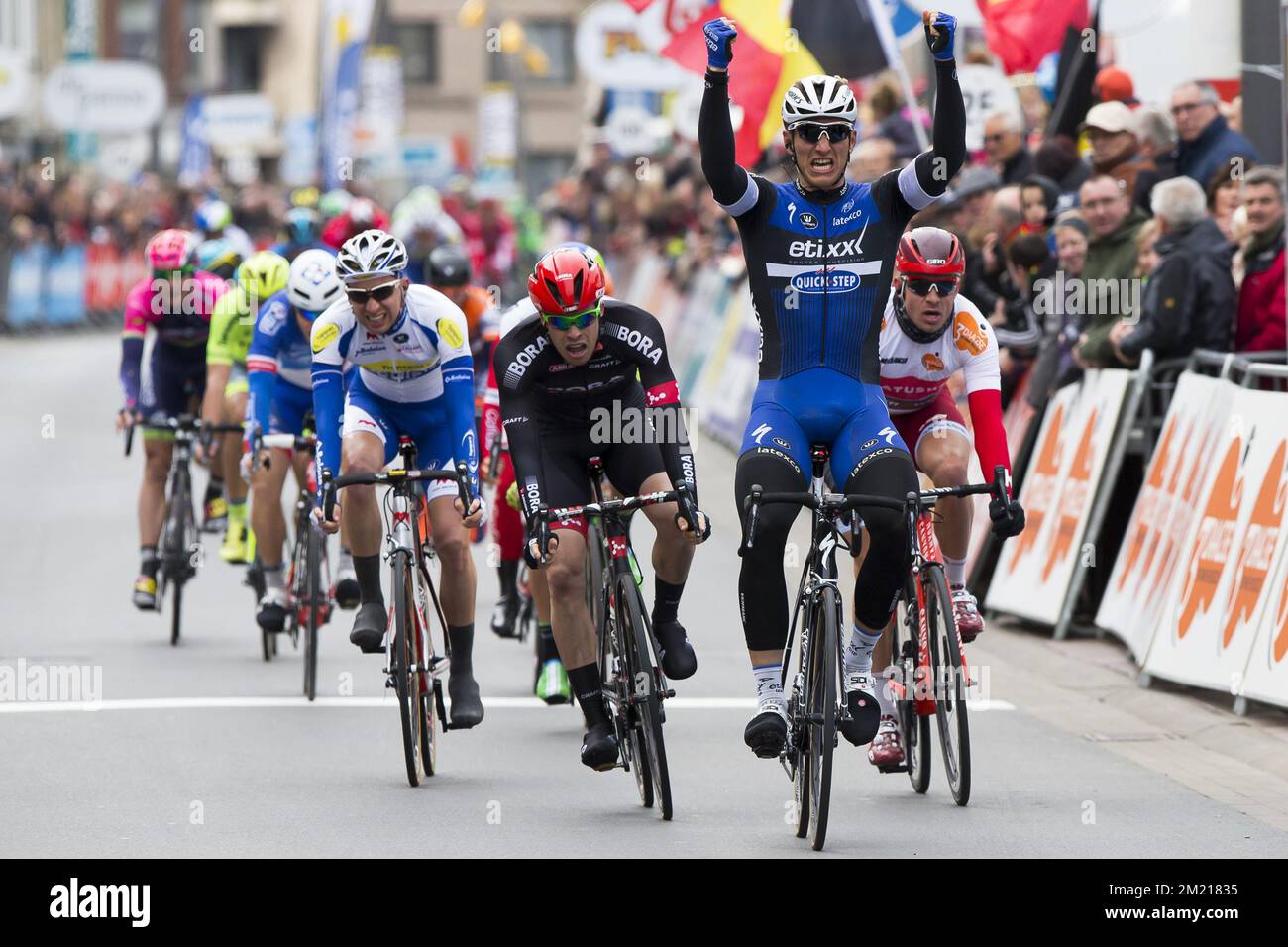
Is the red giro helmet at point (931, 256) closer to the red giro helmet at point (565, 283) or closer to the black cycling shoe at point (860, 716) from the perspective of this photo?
the red giro helmet at point (565, 283)

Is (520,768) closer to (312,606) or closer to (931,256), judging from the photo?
(312,606)

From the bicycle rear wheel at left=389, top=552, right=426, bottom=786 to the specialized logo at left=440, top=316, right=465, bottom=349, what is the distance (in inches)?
39.2

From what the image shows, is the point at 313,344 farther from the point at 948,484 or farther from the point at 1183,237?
the point at 1183,237

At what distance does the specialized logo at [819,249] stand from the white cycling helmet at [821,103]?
0.39 metres

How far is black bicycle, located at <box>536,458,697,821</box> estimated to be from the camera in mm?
8406

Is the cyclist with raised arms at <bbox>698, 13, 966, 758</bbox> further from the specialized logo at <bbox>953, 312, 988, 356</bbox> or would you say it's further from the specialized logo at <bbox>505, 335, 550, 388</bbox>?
the specialized logo at <bbox>505, 335, 550, 388</bbox>

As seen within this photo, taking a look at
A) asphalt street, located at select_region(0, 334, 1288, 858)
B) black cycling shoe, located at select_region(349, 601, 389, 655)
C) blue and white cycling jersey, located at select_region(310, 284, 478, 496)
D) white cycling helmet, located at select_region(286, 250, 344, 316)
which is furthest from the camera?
white cycling helmet, located at select_region(286, 250, 344, 316)

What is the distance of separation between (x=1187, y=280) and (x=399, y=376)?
4403mm

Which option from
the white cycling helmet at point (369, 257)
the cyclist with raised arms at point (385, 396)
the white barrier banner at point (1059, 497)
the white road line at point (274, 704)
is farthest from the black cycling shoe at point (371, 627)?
the white barrier banner at point (1059, 497)

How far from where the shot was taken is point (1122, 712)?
11.0 metres

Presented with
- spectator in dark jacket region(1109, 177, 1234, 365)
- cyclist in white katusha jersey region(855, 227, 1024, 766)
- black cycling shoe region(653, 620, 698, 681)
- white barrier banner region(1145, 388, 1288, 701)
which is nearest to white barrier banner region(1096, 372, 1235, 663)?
white barrier banner region(1145, 388, 1288, 701)

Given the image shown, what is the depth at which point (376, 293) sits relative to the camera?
9555 mm
